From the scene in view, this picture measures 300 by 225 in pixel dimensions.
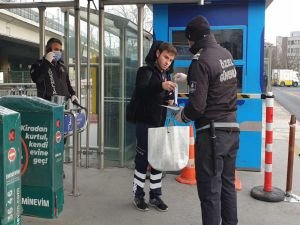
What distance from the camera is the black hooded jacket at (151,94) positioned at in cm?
407

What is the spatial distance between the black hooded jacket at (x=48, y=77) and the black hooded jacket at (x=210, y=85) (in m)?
2.29

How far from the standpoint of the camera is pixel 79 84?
6156 millimetres

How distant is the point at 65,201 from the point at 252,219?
2098 mm

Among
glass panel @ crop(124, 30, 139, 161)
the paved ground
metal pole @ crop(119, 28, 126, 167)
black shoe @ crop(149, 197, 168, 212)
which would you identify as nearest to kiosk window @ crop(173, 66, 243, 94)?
glass panel @ crop(124, 30, 139, 161)

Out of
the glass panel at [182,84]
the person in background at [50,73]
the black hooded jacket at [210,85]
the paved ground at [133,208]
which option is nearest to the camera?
the black hooded jacket at [210,85]

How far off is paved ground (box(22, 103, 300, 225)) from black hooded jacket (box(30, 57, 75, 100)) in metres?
1.25

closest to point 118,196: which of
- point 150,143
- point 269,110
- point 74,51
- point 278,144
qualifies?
point 150,143

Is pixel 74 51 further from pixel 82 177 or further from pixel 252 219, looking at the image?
pixel 252 219

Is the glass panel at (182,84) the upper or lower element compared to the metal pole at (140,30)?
lower

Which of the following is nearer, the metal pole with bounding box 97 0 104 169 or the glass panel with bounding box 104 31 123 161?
the metal pole with bounding box 97 0 104 169

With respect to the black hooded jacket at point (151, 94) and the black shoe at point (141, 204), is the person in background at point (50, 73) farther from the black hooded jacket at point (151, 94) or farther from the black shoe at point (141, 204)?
the black shoe at point (141, 204)

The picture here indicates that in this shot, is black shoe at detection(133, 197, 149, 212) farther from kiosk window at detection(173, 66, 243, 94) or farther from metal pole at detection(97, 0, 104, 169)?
kiosk window at detection(173, 66, 243, 94)

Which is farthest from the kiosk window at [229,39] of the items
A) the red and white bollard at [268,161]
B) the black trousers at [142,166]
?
the black trousers at [142,166]

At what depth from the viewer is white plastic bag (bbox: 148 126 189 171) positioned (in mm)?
Result: 3814
